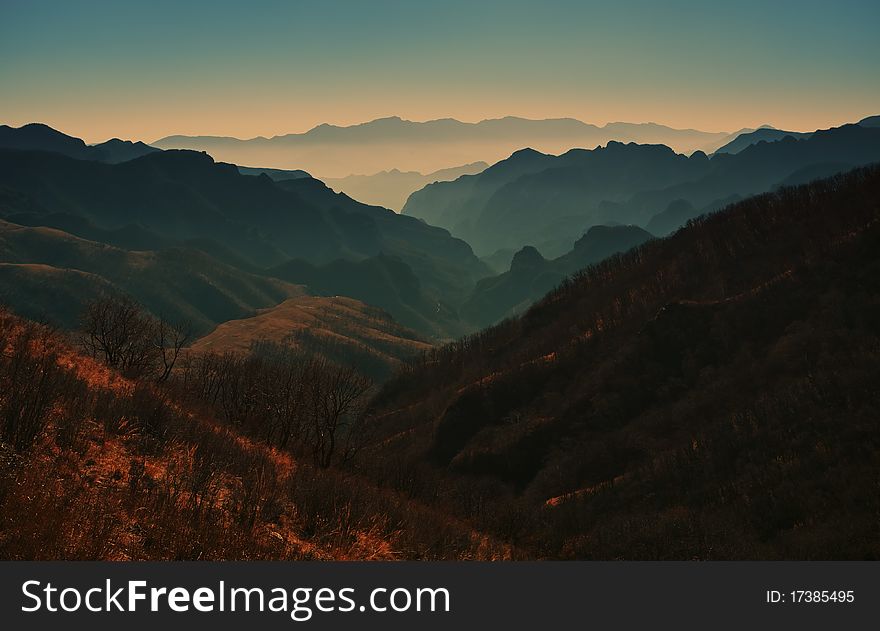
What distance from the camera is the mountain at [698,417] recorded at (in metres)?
32.4

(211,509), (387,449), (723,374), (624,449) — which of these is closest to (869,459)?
(624,449)

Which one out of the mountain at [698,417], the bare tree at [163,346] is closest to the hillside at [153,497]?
the mountain at [698,417]

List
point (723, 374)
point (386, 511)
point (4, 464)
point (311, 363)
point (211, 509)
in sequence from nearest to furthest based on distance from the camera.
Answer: point (4, 464)
point (211, 509)
point (386, 511)
point (723, 374)
point (311, 363)

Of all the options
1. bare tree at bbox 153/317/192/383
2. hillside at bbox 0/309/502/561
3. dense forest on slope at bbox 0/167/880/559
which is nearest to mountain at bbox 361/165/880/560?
dense forest on slope at bbox 0/167/880/559

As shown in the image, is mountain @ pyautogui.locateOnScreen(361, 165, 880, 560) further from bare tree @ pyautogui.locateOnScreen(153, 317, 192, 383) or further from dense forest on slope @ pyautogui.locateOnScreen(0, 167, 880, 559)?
bare tree @ pyautogui.locateOnScreen(153, 317, 192, 383)

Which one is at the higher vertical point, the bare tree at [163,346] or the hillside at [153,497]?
the hillside at [153,497]

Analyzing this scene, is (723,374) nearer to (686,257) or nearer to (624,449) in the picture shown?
(624,449)

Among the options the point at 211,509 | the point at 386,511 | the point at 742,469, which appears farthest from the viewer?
the point at 742,469

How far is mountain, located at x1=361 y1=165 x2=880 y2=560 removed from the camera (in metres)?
32.4

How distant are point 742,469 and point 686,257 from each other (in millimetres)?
96735

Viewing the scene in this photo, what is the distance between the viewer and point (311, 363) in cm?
7250

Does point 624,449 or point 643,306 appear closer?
point 624,449

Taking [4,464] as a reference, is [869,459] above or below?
below

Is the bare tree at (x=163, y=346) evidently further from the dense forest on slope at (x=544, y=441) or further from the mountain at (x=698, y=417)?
the mountain at (x=698, y=417)
